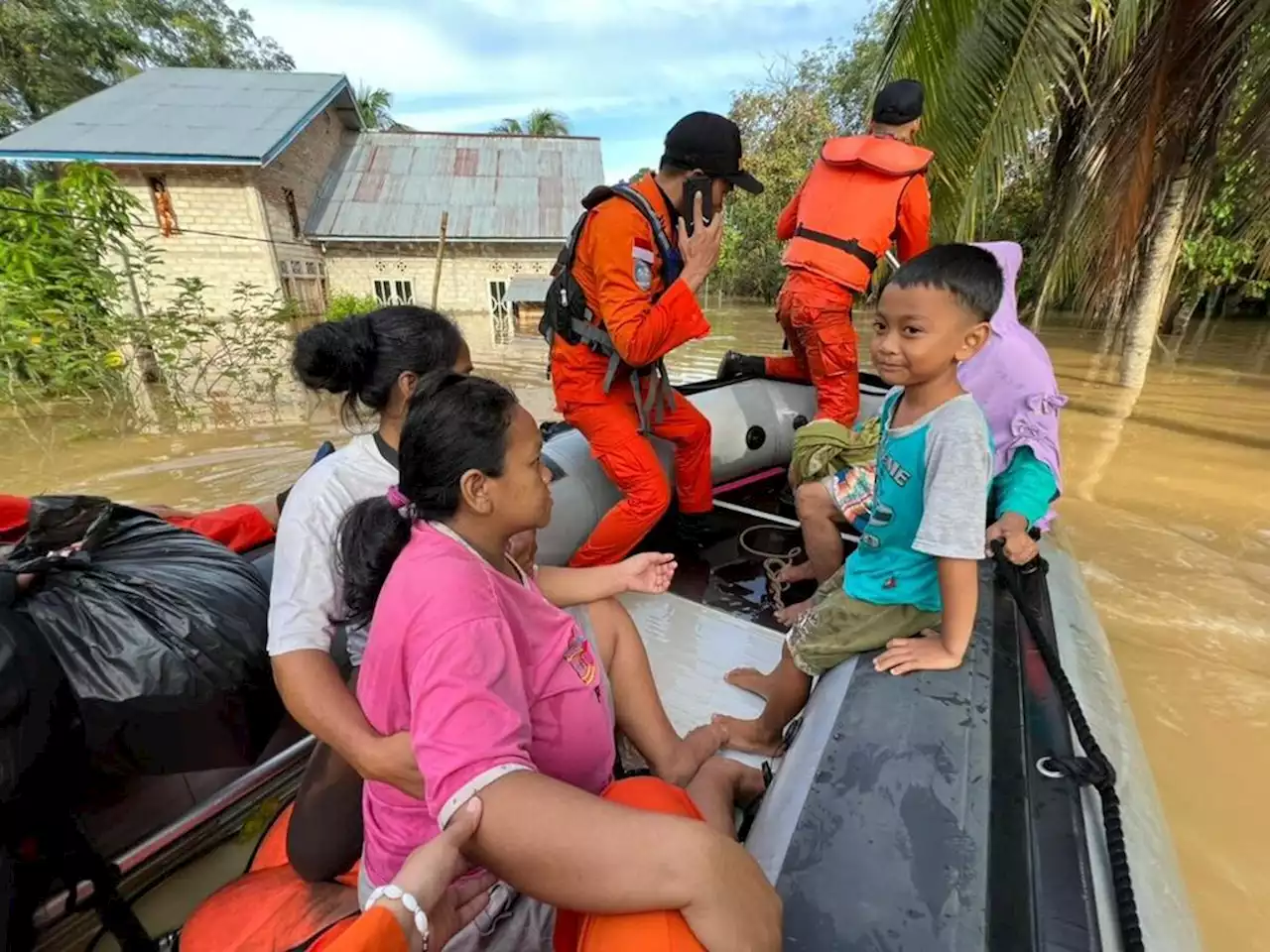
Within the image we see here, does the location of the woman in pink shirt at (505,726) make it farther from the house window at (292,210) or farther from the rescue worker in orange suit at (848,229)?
the house window at (292,210)

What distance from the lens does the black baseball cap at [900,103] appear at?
2816 mm

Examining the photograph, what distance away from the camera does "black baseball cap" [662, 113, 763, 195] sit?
208 centimetres

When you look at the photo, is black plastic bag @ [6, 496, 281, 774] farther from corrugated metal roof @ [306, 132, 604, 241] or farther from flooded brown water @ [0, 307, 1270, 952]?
corrugated metal roof @ [306, 132, 604, 241]

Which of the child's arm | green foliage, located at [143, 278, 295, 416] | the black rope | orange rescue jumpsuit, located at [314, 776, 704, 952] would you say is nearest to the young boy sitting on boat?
the child's arm

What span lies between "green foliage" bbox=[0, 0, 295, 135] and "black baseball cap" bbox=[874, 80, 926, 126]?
2155cm

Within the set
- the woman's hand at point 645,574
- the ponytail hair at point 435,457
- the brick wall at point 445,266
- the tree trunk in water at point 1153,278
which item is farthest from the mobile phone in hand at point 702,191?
the brick wall at point 445,266

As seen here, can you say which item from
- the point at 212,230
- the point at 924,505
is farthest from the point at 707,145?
the point at 212,230

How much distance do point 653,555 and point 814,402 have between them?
236 cm

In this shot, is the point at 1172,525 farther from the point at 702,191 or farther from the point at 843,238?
the point at 702,191

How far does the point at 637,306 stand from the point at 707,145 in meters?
0.57

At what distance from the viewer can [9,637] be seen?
1097 mm

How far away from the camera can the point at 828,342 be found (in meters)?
2.94

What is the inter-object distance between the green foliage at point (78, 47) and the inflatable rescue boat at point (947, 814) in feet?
71.9

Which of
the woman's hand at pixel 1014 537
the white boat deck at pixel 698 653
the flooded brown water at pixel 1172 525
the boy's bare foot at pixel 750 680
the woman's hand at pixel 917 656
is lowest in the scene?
the flooded brown water at pixel 1172 525
